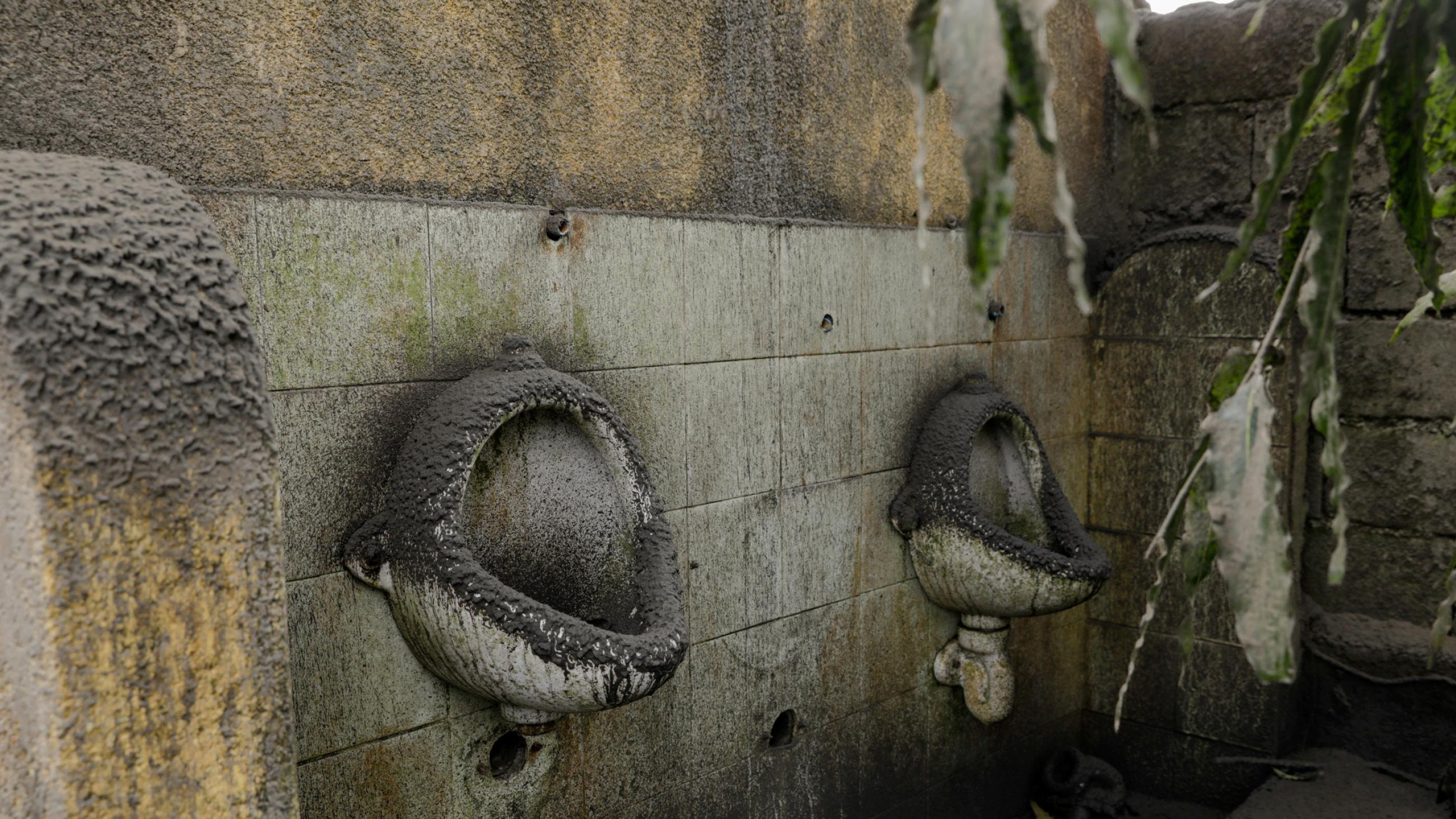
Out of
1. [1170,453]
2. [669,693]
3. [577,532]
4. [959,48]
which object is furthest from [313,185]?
[1170,453]

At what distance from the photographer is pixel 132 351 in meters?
1.38

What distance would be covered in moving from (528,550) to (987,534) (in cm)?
170

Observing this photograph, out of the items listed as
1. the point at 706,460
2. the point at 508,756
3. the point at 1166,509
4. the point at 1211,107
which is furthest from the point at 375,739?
the point at 1211,107

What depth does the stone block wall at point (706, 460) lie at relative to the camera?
237 centimetres

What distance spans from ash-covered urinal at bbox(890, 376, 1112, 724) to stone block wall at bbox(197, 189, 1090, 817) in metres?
0.10

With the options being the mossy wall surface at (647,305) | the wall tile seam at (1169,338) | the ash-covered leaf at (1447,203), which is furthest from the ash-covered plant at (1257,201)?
the wall tile seam at (1169,338)

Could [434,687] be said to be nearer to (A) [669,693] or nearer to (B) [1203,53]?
(A) [669,693]

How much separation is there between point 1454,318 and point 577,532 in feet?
11.2

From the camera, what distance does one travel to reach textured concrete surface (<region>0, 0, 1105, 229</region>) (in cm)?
204

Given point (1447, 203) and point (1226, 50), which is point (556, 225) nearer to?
point (1447, 203)

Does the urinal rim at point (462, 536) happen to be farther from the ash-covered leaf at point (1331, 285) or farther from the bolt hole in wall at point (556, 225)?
the ash-covered leaf at point (1331, 285)

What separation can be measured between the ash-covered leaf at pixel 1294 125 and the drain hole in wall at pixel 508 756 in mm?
2304

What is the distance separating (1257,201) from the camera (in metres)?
0.94

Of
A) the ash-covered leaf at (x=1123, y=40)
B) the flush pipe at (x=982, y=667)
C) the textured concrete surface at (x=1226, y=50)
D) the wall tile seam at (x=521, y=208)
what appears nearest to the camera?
the ash-covered leaf at (x=1123, y=40)
